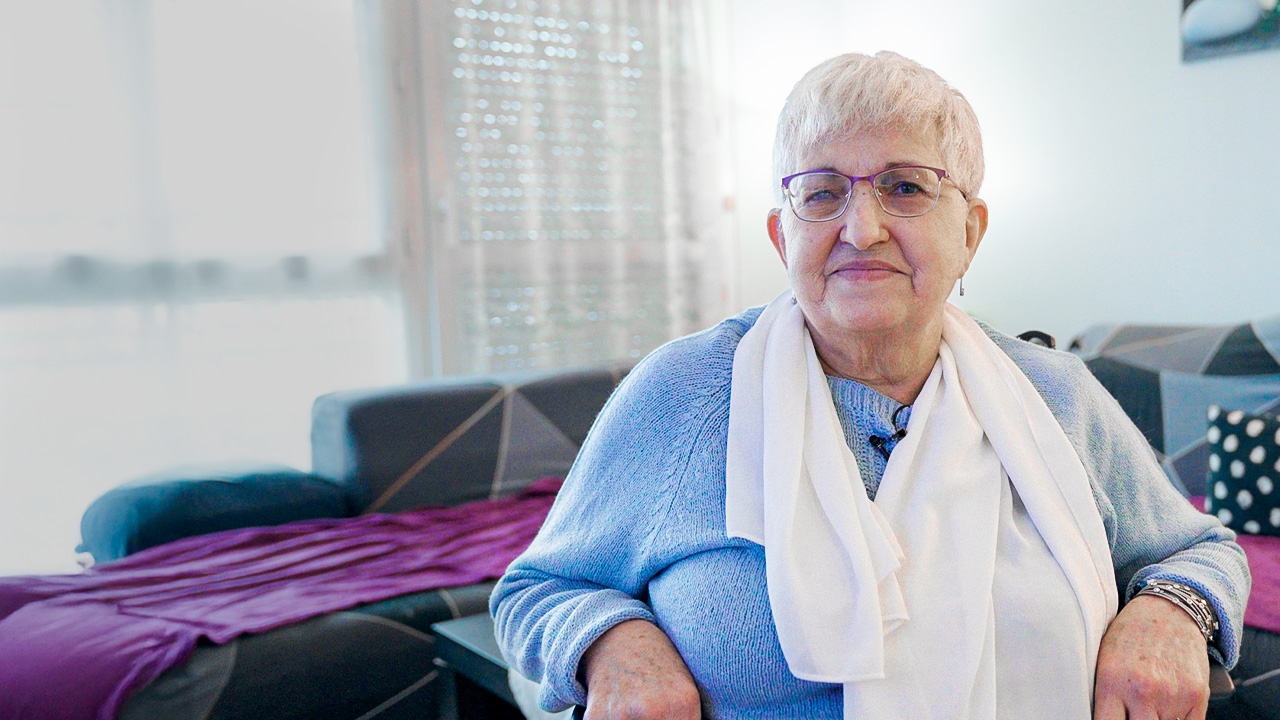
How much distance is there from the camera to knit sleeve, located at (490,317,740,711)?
109 cm

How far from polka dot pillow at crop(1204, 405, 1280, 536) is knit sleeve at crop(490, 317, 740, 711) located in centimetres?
149

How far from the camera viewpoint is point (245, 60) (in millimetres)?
2922

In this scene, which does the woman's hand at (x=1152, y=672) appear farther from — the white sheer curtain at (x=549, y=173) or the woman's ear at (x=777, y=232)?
the white sheer curtain at (x=549, y=173)

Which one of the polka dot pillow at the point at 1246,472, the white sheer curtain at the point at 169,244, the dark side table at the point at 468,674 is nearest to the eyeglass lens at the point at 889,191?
the dark side table at the point at 468,674

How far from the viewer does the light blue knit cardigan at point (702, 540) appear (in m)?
1.02

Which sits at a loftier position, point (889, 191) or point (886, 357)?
point (889, 191)

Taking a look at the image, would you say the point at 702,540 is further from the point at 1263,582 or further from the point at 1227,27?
the point at 1227,27

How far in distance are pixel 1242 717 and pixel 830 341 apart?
42.0 inches

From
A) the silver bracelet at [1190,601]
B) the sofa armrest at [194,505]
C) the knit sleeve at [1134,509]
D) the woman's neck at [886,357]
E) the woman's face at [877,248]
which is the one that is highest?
the woman's face at [877,248]

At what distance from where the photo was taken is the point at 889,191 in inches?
43.6

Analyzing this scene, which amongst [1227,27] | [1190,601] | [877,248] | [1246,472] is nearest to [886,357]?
[877,248]

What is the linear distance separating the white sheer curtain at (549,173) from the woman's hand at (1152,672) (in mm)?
2589

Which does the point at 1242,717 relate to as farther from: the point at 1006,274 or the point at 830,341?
the point at 1006,274

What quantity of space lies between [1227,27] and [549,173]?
2.14 meters
